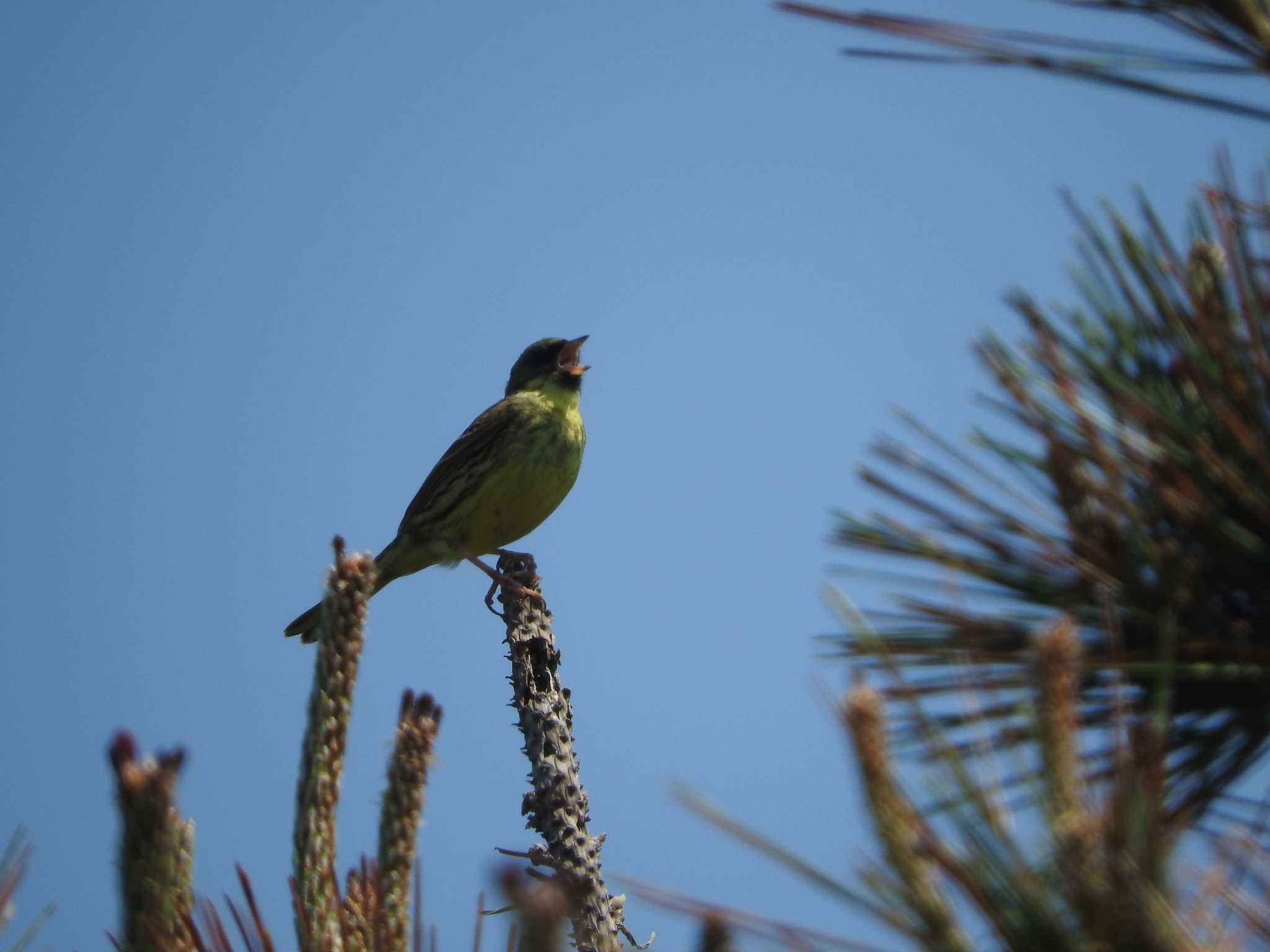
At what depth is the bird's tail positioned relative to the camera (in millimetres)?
8805

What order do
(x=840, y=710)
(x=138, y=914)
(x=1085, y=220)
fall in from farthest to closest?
1. (x=1085, y=220)
2. (x=138, y=914)
3. (x=840, y=710)

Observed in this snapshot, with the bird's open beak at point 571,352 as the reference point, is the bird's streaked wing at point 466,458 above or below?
below

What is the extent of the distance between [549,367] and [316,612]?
7.97ft

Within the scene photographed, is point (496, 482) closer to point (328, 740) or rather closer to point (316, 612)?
point (316, 612)

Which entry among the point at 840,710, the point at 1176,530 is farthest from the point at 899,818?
the point at 1176,530

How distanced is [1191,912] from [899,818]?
291mm

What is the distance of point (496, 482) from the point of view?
8234mm

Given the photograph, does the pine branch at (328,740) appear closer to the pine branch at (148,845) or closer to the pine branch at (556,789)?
the pine branch at (148,845)

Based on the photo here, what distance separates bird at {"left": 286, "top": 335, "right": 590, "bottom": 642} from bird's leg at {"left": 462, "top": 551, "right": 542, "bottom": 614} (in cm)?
2

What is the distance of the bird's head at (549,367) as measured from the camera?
9.02 m

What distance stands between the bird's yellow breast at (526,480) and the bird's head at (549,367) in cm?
50

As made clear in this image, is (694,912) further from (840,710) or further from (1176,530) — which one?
(1176,530)

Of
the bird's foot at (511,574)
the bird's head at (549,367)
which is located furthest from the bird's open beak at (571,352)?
the bird's foot at (511,574)

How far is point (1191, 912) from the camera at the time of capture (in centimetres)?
120
